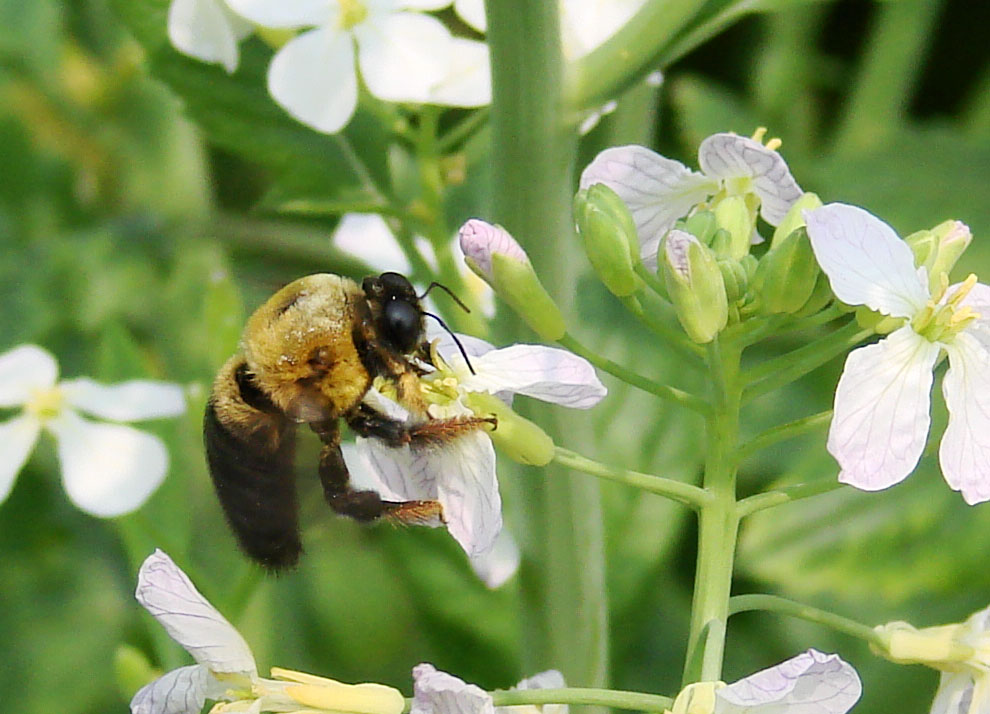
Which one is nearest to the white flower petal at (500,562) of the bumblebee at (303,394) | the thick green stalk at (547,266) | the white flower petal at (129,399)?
the thick green stalk at (547,266)

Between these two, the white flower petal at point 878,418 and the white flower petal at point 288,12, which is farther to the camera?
the white flower petal at point 288,12

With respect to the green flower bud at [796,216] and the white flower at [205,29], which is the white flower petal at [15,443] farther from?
the green flower bud at [796,216]

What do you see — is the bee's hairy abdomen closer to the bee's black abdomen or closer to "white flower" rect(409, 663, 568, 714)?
the bee's black abdomen

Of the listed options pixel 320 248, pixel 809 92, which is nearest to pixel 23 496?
pixel 320 248

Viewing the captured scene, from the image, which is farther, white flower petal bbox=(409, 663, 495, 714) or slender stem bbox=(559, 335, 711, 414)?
slender stem bbox=(559, 335, 711, 414)

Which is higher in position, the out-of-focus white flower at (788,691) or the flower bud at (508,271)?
the flower bud at (508,271)

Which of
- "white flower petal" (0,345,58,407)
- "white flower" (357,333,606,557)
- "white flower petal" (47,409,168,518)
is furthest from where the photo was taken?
"white flower petal" (0,345,58,407)

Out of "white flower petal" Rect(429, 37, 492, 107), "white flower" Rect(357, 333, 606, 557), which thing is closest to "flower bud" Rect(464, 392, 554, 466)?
"white flower" Rect(357, 333, 606, 557)
